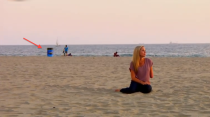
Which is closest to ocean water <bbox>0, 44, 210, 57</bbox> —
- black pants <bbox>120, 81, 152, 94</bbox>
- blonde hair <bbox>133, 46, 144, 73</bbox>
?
black pants <bbox>120, 81, 152, 94</bbox>

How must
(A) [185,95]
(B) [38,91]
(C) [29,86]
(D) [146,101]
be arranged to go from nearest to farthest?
1. (D) [146,101]
2. (A) [185,95]
3. (B) [38,91]
4. (C) [29,86]

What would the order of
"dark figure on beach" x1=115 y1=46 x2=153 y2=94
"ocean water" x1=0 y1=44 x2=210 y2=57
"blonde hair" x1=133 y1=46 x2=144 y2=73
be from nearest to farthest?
"blonde hair" x1=133 y1=46 x2=144 y2=73
"dark figure on beach" x1=115 y1=46 x2=153 y2=94
"ocean water" x1=0 y1=44 x2=210 y2=57

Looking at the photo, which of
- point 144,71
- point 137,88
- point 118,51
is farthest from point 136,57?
point 118,51

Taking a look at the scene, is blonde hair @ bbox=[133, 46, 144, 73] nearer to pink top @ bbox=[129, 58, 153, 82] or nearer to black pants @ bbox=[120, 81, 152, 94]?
pink top @ bbox=[129, 58, 153, 82]

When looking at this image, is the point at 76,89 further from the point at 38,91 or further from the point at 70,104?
the point at 70,104

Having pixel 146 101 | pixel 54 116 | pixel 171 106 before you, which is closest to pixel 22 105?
pixel 54 116

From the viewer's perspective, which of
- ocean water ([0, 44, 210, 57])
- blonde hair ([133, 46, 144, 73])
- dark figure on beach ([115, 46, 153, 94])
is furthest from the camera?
ocean water ([0, 44, 210, 57])

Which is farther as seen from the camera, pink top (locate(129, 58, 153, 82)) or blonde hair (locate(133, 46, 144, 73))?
pink top (locate(129, 58, 153, 82))

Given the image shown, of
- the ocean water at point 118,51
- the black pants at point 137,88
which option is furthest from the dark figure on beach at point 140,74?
the ocean water at point 118,51

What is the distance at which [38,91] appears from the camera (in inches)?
273

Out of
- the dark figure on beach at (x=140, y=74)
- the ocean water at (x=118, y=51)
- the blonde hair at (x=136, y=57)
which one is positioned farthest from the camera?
the ocean water at (x=118, y=51)

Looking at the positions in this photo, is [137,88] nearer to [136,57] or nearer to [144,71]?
[144,71]

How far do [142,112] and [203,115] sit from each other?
1.09m

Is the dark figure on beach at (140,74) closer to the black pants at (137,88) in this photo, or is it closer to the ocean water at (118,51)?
the black pants at (137,88)
